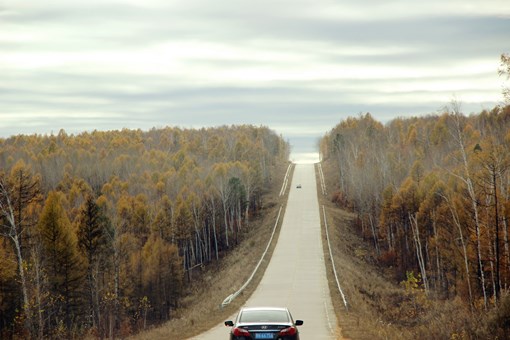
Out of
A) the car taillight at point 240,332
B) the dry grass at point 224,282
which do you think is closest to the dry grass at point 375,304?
the car taillight at point 240,332

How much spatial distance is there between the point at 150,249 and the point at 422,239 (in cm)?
3413

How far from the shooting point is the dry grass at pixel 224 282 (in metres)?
29.7

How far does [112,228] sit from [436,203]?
38.1 metres

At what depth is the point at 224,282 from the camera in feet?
194

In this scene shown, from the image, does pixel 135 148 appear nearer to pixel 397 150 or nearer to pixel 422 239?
pixel 397 150

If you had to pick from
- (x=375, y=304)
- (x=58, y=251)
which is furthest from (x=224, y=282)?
(x=375, y=304)

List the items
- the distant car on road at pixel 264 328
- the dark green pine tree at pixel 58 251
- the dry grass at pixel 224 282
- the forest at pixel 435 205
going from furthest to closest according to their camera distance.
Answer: the dark green pine tree at pixel 58 251 → the forest at pixel 435 205 → the dry grass at pixel 224 282 → the distant car on road at pixel 264 328

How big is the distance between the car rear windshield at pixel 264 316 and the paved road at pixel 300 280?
5856 mm

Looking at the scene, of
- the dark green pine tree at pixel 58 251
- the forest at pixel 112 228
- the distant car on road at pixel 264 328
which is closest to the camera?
the distant car on road at pixel 264 328

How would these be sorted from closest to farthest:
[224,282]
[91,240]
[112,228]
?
[224,282], [91,240], [112,228]

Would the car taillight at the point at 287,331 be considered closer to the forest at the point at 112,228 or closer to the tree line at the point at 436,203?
the tree line at the point at 436,203

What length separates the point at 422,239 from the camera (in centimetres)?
8512

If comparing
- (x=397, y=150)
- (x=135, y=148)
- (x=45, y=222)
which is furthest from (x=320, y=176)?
(x=45, y=222)

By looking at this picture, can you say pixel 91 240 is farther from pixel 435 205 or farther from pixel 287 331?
pixel 287 331
